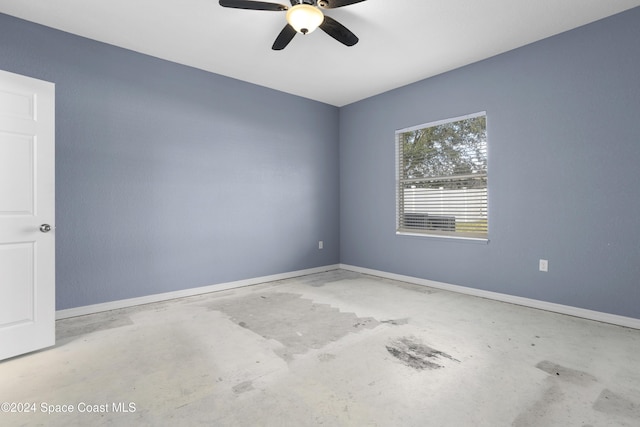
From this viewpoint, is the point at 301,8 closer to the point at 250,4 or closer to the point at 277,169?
the point at 250,4

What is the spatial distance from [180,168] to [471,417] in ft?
12.0

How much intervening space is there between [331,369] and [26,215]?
248 centimetres

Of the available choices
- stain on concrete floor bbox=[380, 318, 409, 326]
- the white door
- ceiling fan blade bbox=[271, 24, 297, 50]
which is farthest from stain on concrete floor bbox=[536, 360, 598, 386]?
the white door

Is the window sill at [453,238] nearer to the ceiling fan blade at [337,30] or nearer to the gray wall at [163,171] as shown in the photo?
the gray wall at [163,171]

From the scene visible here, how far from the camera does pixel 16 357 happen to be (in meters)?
2.28

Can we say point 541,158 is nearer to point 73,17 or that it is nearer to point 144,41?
point 144,41

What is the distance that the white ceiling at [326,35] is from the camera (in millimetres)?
2725

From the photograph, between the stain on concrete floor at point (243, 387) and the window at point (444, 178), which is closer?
the stain on concrete floor at point (243, 387)

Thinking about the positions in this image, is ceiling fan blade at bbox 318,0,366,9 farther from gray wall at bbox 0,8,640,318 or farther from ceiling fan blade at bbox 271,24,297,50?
gray wall at bbox 0,8,640,318

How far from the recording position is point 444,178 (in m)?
4.18

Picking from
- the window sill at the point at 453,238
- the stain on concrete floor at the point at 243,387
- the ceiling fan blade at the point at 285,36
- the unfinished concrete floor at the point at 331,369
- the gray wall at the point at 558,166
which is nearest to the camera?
the unfinished concrete floor at the point at 331,369

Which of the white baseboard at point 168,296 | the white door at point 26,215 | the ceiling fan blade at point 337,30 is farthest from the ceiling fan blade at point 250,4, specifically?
the white baseboard at point 168,296

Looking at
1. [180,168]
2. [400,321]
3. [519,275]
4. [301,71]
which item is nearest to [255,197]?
[180,168]

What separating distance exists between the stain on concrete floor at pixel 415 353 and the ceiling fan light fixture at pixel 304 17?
2556 millimetres
